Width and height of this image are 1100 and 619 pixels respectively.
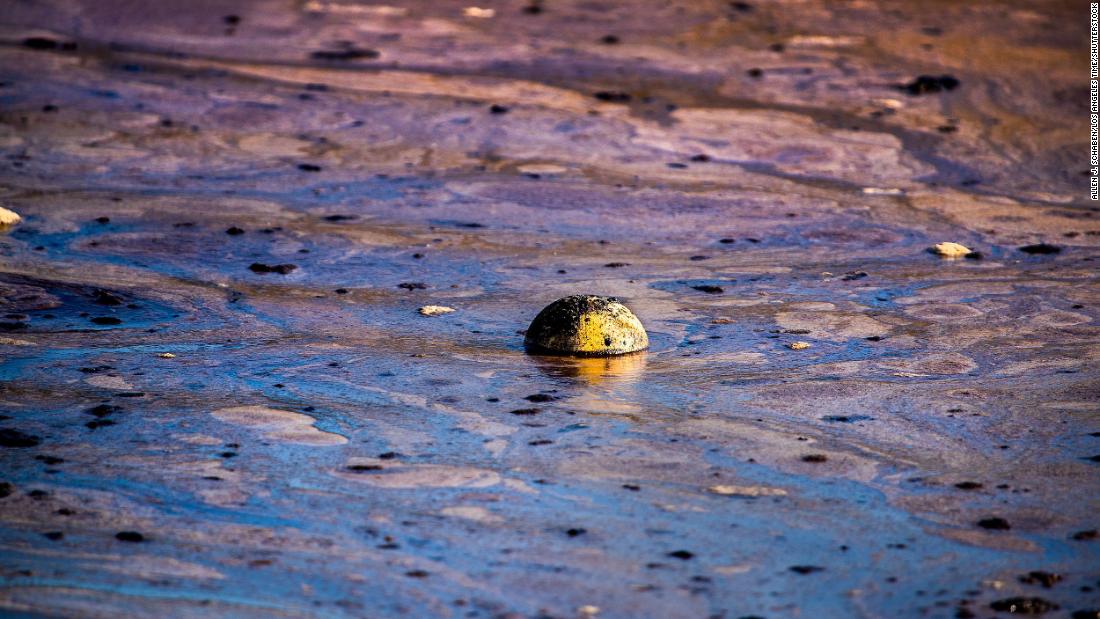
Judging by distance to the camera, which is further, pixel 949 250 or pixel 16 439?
pixel 949 250

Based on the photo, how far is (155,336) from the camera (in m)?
4.86

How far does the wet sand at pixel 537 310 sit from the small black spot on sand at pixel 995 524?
2 cm

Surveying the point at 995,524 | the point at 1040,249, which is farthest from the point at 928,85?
the point at 995,524

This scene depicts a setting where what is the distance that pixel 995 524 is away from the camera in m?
3.24

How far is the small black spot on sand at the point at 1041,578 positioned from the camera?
291 centimetres

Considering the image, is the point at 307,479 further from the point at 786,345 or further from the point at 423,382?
the point at 786,345

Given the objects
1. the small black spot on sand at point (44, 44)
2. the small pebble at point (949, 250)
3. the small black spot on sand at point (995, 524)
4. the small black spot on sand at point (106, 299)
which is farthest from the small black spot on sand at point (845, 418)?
the small black spot on sand at point (44, 44)

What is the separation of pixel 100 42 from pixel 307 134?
263 cm

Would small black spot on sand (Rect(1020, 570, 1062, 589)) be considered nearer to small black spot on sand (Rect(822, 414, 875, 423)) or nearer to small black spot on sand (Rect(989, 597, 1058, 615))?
small black spot on sand (Rect(989, 597, 1058, 615))

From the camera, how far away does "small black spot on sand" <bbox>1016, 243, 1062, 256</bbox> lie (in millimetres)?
6332

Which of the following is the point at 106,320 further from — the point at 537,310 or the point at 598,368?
the point at 598,368

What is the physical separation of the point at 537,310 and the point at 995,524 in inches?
94.6

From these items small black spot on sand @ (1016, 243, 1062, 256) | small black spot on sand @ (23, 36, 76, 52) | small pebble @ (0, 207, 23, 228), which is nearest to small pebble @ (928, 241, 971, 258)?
small black spot on sand @ (1016, 243, 1062, 256)

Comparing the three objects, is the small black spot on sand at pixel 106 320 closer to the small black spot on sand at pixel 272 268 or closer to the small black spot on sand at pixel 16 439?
the small black spot on sand at pixel 272 268
